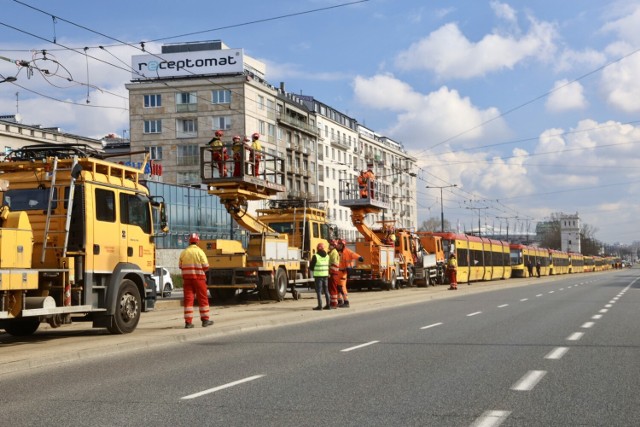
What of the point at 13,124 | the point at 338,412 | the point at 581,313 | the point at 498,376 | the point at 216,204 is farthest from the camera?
the point at 13,124

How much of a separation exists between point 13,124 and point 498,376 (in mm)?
73143

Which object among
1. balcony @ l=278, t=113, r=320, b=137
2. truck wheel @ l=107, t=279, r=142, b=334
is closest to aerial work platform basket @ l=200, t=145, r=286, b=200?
truck wheel @ l=107, t=279, r=142, b=334

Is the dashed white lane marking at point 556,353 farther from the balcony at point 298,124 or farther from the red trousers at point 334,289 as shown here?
the balcony at point 298,124

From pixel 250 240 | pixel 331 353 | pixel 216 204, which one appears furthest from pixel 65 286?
pixel 216 204

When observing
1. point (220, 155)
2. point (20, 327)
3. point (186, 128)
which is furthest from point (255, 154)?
point (186, 128)

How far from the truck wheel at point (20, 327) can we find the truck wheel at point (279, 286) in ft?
33.0

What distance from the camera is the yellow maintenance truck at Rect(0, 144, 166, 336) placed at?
11000 millimetres

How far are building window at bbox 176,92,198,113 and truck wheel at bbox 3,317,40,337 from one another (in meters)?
59.8

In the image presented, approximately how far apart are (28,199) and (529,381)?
8522 mm

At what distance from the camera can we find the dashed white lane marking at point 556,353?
398 inches

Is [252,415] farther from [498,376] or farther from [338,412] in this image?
[498,376]

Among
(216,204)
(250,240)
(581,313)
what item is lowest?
(581,313)

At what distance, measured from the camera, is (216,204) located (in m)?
64.9

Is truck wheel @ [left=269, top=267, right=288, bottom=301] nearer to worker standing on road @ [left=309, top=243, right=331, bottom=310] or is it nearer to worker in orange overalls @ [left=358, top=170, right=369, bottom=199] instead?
worker standing on road @ [left=309, top=243, right=331, bottom=310]
